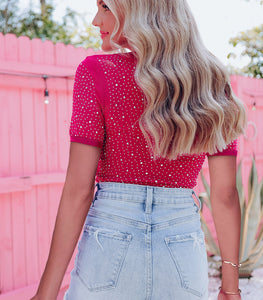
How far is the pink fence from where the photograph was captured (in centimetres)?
359

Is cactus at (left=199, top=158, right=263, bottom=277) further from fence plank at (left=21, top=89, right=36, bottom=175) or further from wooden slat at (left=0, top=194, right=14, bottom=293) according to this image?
wooden slat at (left=0, top=194, right=14, bottom=293)

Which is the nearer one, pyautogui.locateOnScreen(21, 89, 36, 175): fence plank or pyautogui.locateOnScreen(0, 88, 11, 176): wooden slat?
pyautogui.locateOnScreen(0, 88, 11, 176): wooden slat

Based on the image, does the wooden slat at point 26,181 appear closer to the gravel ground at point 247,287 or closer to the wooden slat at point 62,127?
the wooden slat at point 62,127

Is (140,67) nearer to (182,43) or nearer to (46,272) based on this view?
(182,43)

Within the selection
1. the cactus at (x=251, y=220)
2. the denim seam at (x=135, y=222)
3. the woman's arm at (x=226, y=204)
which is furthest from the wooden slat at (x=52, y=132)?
the denim seam at (x=135, y=222)

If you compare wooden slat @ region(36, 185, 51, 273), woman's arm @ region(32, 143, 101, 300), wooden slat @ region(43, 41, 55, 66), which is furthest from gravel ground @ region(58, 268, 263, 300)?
woman's arm @ region(32, 143, 101, 300)

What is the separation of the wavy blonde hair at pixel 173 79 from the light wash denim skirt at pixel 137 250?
16 centimetres

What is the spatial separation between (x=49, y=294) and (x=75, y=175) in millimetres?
354

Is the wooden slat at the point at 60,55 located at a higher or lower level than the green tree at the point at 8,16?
lower

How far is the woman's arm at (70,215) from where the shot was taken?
3.83ft

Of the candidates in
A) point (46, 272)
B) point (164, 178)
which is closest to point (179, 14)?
point (164, 178)

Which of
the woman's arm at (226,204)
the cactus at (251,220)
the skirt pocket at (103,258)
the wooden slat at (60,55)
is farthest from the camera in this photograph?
the cactus at (251,220)

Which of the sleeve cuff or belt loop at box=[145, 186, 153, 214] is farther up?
the sleeve cuff

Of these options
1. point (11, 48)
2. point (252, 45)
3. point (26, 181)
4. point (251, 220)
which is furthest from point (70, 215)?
point (252, 45)
